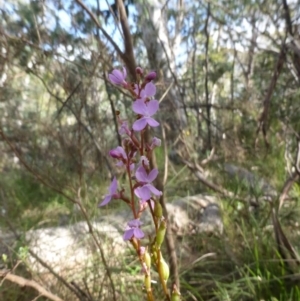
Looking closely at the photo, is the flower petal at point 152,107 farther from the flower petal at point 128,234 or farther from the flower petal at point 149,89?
the flower petal at point 128,234

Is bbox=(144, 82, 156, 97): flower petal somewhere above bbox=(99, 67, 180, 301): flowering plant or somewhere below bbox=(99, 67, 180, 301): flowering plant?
above

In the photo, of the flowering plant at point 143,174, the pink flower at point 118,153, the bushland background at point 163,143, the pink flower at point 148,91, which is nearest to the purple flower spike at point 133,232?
the flowering plant at point 143,174

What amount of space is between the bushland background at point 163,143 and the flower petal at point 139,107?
597 millimetres

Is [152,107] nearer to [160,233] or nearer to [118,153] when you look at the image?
[118,153]

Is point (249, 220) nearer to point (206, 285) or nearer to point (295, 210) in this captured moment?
point (295, 210)

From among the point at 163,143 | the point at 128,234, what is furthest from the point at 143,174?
the point at 163,143

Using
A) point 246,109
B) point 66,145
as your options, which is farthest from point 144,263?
point 246,109

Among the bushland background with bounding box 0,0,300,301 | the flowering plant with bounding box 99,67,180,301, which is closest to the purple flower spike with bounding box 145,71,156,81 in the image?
the flowering plant with bounding box 99,67,180,301

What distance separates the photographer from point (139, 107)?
82 centimetres

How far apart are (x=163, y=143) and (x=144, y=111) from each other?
137 centimetres

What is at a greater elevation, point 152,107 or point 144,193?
point 152,107

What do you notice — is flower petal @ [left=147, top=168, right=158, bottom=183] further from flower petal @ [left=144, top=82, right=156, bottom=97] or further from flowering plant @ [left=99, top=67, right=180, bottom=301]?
flower petal @ [left=144, top=82, right=156, bottom=97]

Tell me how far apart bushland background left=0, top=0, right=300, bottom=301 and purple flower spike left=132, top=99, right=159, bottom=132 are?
59 cm

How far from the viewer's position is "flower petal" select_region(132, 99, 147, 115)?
81 cm
